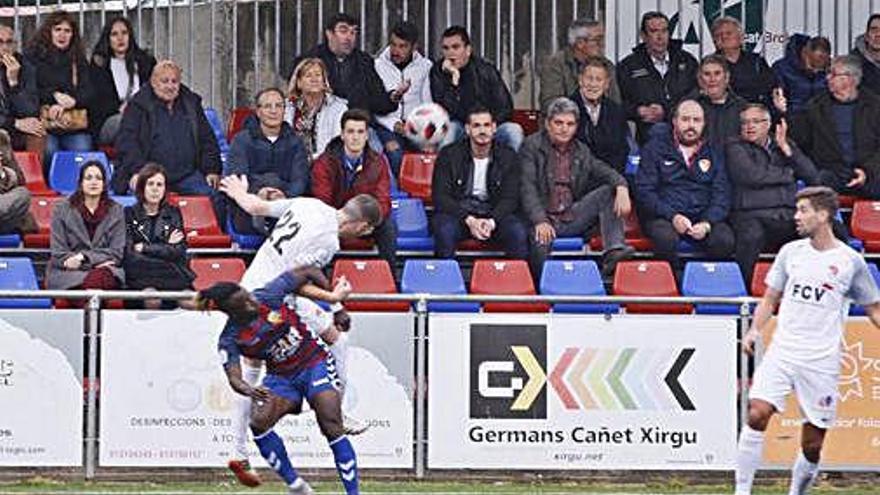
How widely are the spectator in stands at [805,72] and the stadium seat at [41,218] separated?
6.81 meters

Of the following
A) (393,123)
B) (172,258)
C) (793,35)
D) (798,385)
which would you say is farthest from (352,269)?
(793,35)

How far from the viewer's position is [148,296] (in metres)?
17.9

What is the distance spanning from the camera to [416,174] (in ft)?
70.9

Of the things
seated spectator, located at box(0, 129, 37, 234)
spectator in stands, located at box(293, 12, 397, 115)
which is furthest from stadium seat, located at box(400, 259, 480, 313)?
seated spectator, located at box(0, 129, 37, 234)

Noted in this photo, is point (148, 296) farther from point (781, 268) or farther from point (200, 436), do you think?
point (781, 268)

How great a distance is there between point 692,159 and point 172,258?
452cm

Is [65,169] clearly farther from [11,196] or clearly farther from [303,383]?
[303,383]

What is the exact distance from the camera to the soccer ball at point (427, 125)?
2177 cm

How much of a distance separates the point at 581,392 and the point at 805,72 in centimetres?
585

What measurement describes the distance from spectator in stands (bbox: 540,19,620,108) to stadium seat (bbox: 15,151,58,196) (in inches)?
176

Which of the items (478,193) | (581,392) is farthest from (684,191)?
(581,392)

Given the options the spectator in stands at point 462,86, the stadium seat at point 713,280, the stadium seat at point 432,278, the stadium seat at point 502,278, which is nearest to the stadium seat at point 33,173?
the stadium seat at point 432,278

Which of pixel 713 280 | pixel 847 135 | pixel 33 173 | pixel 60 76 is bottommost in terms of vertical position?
pixel 713 280

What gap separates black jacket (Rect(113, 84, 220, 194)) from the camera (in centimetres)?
2061
